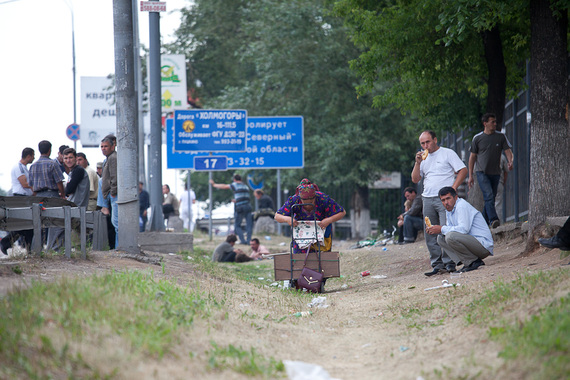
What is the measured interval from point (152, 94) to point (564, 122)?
9857 millimetres

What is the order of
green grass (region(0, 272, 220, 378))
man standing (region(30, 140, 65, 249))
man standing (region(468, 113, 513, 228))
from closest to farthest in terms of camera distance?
A: green grass (region(0, 272, 220, 378)) → man standing (region(30, 140, 65, 249)) → man standing (region(468, 113, 513, 228))

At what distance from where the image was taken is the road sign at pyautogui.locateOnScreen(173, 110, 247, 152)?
2491 cm

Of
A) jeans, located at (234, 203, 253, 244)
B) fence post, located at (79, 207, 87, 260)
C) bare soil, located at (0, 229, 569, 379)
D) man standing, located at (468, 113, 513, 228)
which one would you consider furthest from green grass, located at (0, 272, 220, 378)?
jeans, located at (234, 203, 253, 244)

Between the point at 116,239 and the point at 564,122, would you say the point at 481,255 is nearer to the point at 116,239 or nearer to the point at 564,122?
the point at 564,122

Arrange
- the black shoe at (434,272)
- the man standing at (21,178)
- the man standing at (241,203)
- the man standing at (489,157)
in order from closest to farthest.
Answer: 1. the black shoe at (434,272)
2. the man standing at (489,157)
3. the man standing at (21,178)
4. the man standing at (241,203)

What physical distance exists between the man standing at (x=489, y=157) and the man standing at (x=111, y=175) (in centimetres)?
577

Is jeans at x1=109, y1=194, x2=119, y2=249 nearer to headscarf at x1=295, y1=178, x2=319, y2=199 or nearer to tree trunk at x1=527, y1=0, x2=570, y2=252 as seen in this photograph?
headscarf at x1=295, y1=178, x2=319, y2=199

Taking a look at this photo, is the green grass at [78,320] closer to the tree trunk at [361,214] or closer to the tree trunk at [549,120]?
the tree trunk at [549,120]

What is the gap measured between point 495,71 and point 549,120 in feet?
12.5

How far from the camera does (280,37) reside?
28.9 metres

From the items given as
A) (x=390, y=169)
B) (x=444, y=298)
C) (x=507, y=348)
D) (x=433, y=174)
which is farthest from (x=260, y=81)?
(x=507, y=348)

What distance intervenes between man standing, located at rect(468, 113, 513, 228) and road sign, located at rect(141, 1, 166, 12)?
7.31 m

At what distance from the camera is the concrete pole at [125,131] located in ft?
39.9

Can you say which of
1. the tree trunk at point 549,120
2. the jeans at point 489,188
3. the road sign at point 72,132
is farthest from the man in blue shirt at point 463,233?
the road sign at point 72,132
